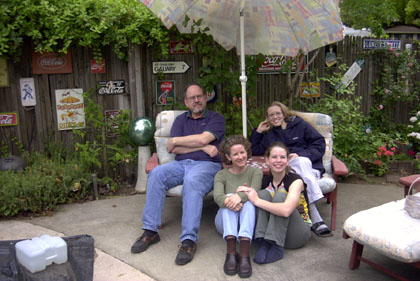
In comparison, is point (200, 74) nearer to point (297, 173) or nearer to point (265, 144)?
point (265, 144)

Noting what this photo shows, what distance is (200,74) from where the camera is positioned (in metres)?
5.49

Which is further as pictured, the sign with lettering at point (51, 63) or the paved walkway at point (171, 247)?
the sign with lettering at point (51, 63)

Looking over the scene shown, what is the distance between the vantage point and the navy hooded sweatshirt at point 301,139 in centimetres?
391

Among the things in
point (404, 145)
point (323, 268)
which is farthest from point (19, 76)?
point (404, 145)

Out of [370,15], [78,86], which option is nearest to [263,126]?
[78,86]

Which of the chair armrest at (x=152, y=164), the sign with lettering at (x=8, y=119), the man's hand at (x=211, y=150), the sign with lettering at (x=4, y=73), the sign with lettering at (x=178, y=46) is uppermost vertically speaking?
the sign with lettering at (x=178, y=46)

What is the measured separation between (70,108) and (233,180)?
2.89 meters

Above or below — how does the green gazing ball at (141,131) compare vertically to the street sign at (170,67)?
below

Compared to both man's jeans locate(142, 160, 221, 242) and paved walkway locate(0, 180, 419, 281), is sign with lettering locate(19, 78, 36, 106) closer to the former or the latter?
paved walkway locate(0, 180, 419, 281)

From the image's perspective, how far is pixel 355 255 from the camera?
9.84 feet

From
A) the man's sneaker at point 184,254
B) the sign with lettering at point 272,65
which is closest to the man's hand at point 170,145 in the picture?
the man's sneaker at point 184,254

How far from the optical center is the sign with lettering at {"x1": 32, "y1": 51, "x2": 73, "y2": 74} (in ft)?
16.7

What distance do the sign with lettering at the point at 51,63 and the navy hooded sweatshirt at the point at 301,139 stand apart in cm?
280

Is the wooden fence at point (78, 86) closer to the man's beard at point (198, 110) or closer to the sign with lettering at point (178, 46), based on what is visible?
the sign with lettering at point (178, 46)
